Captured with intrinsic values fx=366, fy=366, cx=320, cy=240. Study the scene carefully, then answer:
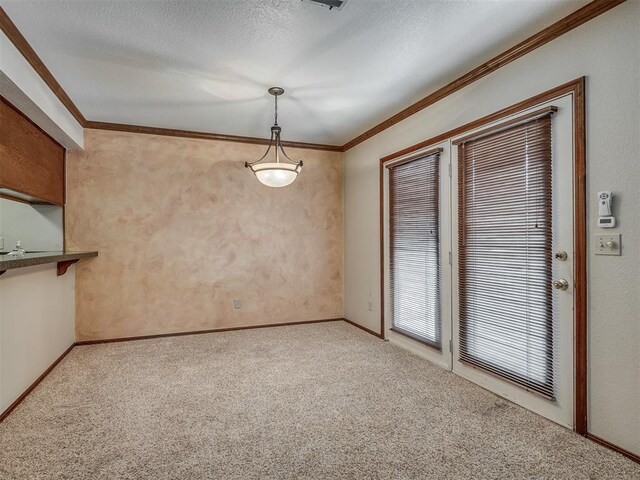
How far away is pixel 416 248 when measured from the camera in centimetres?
377

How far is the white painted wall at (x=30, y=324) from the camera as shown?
8.43ft

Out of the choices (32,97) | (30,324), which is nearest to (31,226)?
(30,324)

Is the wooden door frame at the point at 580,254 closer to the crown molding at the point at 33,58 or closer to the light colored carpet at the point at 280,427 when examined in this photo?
the light colored carpet at the point at 280,427

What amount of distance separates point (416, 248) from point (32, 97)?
3499 mm

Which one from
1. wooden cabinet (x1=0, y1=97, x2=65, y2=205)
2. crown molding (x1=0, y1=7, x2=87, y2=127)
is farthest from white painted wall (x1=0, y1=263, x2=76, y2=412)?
crown molding (x1=0, y1=7, x2=87, y2=127)

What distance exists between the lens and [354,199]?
16.5 ft

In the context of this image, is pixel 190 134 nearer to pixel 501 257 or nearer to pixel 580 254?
pixel 501 257

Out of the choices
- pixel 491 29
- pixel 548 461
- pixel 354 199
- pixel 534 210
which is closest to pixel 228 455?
pixel 548 461

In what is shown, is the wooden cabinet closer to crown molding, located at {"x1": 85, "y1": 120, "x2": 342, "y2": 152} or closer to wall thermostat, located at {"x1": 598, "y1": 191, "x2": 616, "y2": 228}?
crown molding, located at {"x1": 85, "y1": 120, "x2": 342, "y2": 152}

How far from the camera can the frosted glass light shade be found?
11.4ft

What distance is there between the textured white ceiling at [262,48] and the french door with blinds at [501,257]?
623mm

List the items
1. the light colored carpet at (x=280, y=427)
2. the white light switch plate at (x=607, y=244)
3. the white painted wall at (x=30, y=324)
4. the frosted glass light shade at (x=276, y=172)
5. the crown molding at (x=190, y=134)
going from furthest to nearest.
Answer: the crown molding at (x=190, y=134) < the frosted glass light shade at (x=276, y=172) < the white painted wall at (x=30, y=324) < the white light switch plate at (x=607, y=244) < the light colored carpet at (x=280, y=427)

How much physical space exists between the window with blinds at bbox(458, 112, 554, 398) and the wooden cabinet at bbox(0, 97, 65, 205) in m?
3.60

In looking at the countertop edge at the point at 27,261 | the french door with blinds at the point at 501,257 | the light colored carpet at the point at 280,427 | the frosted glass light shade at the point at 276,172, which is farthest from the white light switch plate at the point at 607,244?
the countertop edge at the point at 27,261
